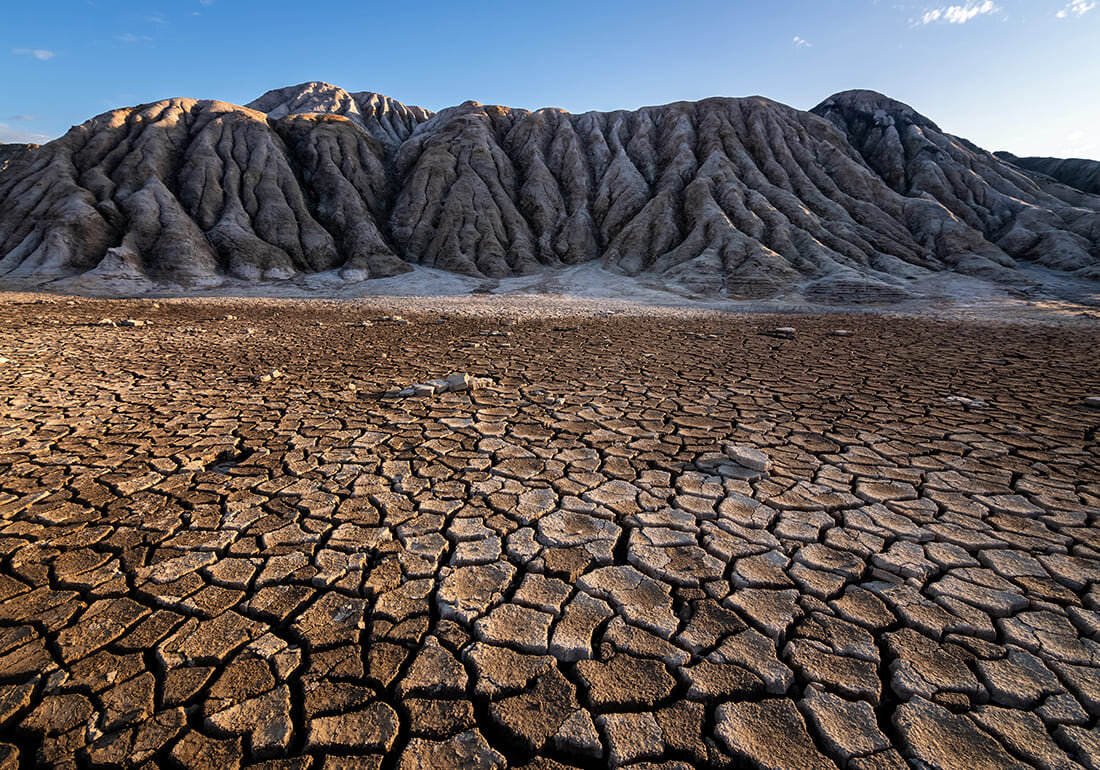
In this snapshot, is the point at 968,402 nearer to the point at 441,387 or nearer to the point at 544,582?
the point at 544,582

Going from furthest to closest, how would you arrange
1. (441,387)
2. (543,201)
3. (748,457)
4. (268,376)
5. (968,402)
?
(543,201) < (268,376) < (441,387) < (968,402) < (748,457)

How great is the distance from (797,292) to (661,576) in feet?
62.4

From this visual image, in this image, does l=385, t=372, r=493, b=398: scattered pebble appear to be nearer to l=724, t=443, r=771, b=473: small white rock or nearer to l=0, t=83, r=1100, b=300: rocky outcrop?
l=724, t=443, r=771, b=473: small white rock

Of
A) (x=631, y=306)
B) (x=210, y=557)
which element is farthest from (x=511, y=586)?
(x=631, y=306)

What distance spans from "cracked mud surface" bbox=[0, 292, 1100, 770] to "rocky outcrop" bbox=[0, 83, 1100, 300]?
16798 mm

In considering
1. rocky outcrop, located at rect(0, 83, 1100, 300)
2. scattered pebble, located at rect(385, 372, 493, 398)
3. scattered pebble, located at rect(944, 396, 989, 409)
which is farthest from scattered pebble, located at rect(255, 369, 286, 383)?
rocky outcrop, located at rect(0, 83, 1100, 300)

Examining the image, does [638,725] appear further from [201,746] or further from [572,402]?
[572,402]

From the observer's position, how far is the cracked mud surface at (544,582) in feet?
5.46

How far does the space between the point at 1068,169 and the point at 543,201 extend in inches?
1761

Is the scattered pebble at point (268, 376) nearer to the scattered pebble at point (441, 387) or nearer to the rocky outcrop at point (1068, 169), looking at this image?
the scattered pebble at point (441, 387)

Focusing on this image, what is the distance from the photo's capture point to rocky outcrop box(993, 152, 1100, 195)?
37719mm

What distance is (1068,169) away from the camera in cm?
4000

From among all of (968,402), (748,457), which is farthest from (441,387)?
(968,402)

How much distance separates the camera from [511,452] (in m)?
3.95
